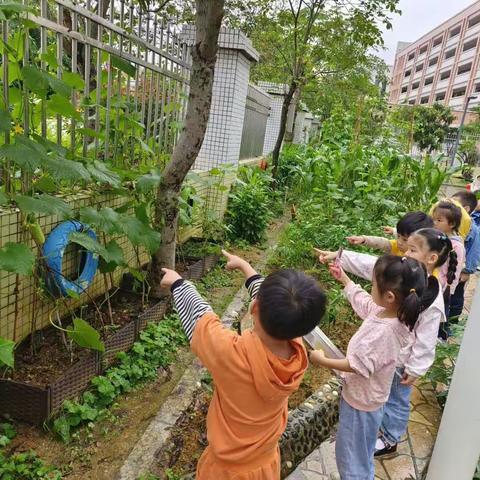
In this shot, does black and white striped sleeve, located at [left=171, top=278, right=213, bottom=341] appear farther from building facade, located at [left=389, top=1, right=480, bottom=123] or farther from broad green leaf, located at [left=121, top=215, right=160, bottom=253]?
building facade, located at [left=389, top=1, right=480, bottom=123]

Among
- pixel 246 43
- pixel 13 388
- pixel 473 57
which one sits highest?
pixel 473 57

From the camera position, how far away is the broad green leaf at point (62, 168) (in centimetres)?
190

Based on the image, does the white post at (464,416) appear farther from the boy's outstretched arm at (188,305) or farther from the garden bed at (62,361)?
the garden bed at (62,361)

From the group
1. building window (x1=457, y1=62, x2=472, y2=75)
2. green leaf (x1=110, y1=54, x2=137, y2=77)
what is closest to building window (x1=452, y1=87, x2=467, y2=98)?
building window (x1=457, y1=62, x2=472, y2=75)

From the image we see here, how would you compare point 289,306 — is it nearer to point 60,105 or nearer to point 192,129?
point 60,105

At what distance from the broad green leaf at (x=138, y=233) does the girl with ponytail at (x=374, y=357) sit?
1.20 metres

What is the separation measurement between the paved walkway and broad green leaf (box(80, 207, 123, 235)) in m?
1.63

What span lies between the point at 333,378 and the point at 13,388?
6.60 feet

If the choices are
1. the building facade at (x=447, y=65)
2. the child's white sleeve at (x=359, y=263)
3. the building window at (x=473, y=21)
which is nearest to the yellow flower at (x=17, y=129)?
the child's white sleeve at (x=359, y=263)

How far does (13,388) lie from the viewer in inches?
81.5

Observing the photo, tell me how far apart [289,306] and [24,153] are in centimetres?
132

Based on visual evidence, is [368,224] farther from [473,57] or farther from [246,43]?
[473,57]

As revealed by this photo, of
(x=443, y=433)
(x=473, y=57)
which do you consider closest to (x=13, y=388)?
(x=443, y=433)

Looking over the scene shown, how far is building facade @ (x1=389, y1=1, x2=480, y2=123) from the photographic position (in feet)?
148
